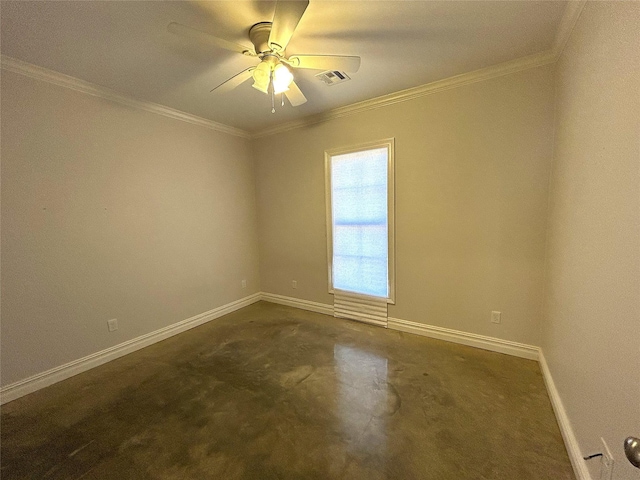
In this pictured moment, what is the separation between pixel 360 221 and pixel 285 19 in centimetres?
215

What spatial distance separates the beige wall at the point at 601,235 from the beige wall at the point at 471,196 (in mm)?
430

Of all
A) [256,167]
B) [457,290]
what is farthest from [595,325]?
[256,167]

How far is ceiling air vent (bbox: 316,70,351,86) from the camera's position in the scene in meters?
2.29

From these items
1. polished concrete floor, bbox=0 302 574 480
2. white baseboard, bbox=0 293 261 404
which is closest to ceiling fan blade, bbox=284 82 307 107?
polished concrete floor, bbox=0 302 574 480

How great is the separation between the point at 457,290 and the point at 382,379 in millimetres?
1209

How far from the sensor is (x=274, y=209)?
393cm

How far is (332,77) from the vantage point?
7.77ft

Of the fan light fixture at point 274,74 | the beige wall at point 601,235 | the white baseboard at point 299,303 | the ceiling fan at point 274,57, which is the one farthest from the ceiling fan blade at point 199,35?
the white baseboard at point 299,303

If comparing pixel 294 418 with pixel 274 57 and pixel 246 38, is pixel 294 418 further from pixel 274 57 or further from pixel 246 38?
pixel 246 38

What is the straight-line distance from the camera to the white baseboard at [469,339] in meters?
2.38

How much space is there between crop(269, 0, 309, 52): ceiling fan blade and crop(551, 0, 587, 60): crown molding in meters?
1.55

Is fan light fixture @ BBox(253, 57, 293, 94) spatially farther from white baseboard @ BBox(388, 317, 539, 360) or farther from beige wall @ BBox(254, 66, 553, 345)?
white baseboard @ BBox(388, 317, 539, 360)

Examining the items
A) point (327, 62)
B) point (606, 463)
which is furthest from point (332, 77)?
point (606, 463)

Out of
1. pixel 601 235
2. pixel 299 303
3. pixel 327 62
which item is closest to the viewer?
pixel 601 235
